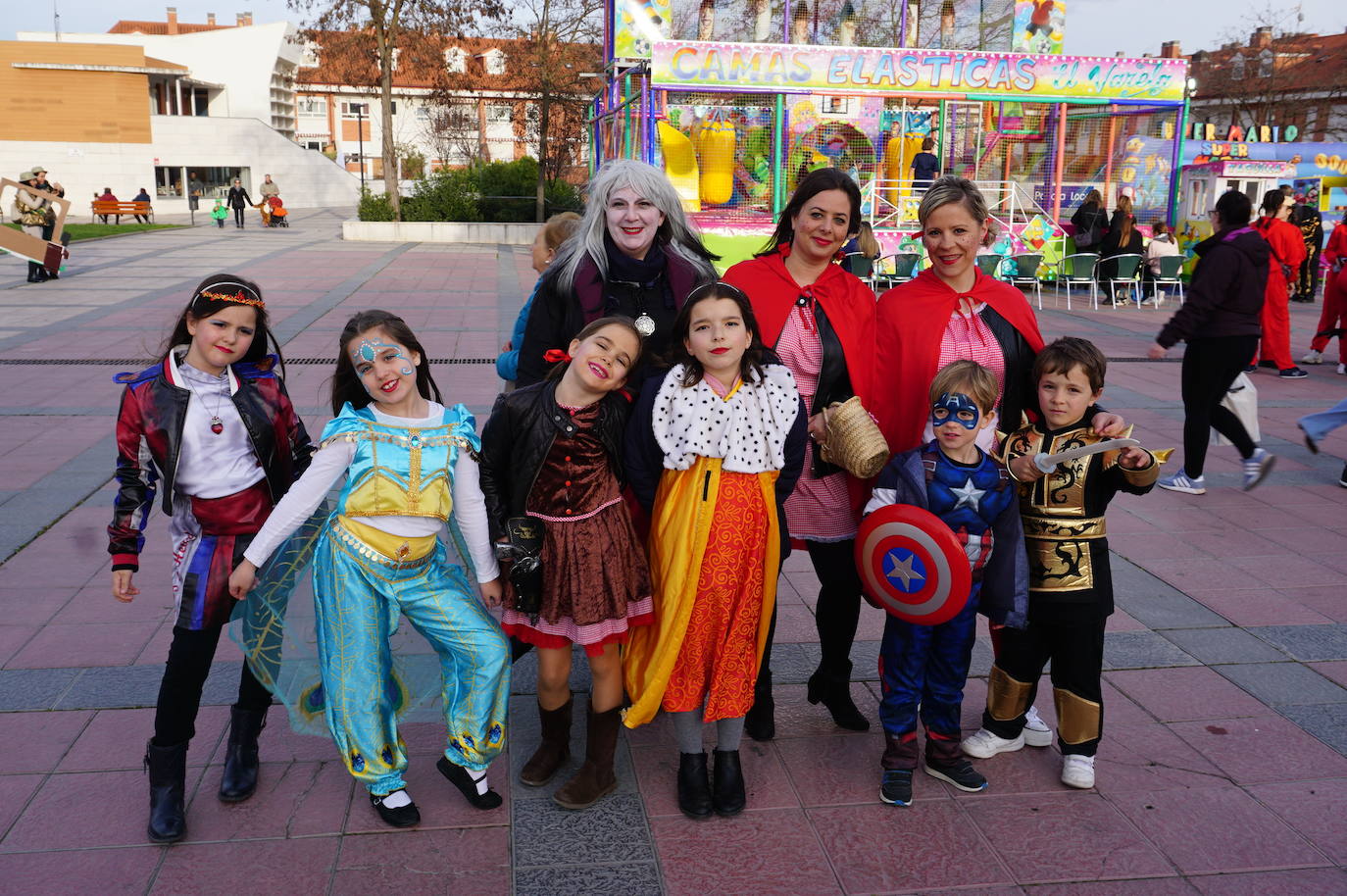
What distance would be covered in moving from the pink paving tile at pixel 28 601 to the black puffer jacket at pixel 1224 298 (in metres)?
5.77

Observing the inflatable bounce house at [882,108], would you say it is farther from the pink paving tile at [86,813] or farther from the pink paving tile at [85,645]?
the pink paving tile at [86,813]

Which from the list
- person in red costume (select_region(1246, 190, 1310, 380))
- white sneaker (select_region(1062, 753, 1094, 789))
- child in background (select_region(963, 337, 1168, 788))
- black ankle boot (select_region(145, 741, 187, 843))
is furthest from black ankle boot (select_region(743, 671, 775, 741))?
person in red costume (select_region(1246, 190, 1310, 380))

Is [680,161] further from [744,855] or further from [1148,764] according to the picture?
[744,855]

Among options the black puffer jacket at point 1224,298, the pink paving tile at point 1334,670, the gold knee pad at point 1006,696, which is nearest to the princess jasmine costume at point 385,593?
the gold knee pad at point 1006,696

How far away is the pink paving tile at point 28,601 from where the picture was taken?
4.23 metres

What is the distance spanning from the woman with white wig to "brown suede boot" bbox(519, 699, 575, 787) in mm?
1075

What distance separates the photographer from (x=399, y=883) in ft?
8.62

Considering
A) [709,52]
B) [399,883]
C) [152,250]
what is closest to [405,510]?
[399,883]

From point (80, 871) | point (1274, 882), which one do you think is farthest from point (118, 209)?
point (1274, 882)

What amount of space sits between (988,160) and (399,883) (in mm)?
17938

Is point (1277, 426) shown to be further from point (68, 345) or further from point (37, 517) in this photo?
point (68, 345)

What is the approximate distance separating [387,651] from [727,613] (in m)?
0.96

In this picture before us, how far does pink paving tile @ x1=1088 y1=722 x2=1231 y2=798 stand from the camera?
314 cm

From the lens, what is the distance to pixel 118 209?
34.9 meters
